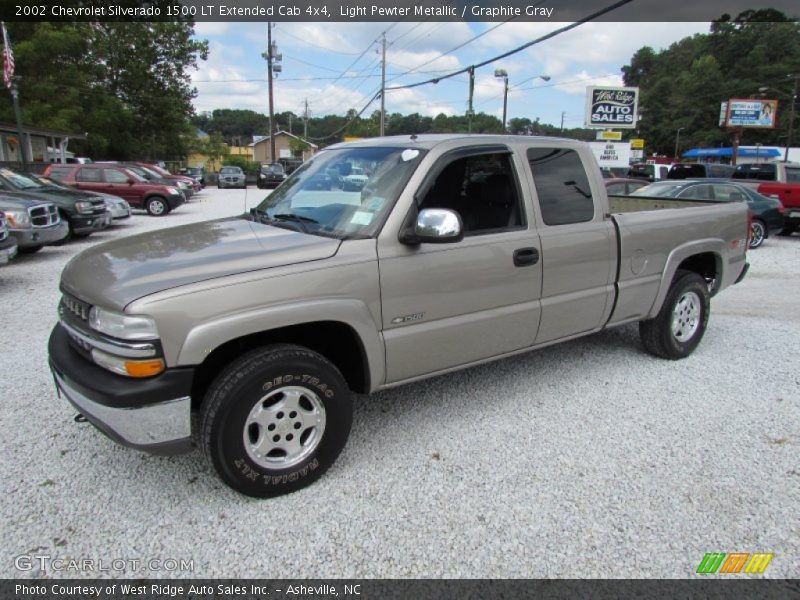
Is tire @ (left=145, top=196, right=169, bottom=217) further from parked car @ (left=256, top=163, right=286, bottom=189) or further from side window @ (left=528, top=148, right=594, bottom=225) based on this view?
side window @ (left=528, top=148, right=594, bottom=225)

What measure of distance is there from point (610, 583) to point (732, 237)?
403 cm

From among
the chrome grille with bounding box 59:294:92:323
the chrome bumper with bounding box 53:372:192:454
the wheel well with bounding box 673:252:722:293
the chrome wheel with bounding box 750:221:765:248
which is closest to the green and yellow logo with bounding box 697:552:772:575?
the chrome bumper with bounding box 53:372:192:454

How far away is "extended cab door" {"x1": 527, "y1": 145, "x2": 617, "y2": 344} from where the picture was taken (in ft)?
12.5

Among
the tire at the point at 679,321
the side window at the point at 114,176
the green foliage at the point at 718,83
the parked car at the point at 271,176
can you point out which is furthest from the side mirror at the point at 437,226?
the green foliage at the point at 718,83

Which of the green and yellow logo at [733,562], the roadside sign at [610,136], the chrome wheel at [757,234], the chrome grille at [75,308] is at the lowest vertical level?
the green and yellow logo at [733,562]

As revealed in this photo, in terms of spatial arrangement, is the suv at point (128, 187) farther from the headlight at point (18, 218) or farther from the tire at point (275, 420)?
the tire at point (275, 420)

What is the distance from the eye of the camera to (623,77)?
114 metres

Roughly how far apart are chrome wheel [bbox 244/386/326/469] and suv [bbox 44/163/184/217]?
17516 millimetres

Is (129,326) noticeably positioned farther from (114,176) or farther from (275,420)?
(114,176)

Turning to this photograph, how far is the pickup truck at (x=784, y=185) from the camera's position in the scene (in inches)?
561

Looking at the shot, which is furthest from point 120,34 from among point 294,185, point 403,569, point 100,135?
point 403,569

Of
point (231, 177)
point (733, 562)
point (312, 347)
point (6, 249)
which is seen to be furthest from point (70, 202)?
point (231, 177)

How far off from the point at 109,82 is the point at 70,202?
34.7 m

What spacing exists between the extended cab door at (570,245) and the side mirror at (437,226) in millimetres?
1010
